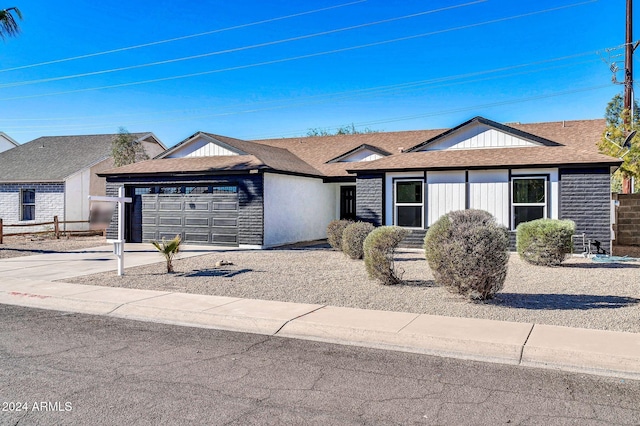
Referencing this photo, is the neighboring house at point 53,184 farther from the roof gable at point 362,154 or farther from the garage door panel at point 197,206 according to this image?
the roof gable at point 362,154

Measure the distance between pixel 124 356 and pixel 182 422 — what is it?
2317 mm

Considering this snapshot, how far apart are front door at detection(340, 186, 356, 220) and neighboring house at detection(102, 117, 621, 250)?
0.07m

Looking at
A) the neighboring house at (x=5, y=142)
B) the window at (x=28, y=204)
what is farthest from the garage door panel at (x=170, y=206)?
the neighboring house at (x=5, y=142)

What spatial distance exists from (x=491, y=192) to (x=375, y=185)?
4189mm

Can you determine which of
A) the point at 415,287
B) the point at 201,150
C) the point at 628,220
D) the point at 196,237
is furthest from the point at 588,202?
the point at 201,150

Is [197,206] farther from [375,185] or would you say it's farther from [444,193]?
[444,193]

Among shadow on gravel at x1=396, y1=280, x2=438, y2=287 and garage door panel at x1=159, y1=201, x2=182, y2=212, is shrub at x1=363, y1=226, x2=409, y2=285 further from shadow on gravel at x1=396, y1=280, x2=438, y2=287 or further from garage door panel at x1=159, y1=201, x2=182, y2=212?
garage door panel at x1=159, y1=201, x2=182, y2=212

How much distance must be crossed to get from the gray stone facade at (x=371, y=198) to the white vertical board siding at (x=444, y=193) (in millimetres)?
1800

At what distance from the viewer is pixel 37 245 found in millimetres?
21078

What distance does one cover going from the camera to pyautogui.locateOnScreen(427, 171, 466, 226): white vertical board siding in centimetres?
1802

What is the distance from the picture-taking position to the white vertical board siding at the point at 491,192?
1742 cm

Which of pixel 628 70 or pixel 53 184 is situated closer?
pixel 628 70

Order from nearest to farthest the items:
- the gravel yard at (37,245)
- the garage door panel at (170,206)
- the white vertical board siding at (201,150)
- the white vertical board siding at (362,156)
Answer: the gravel yard at (37,245) < the garage door panel at (170,206) < the white vertical board siding at (201,150) < the white vertical board siding at (362,156)

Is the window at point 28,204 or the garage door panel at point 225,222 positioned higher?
the window at point 28,204
